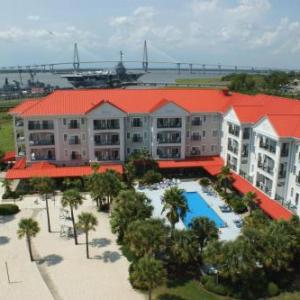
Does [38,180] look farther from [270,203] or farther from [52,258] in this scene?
[270,203]

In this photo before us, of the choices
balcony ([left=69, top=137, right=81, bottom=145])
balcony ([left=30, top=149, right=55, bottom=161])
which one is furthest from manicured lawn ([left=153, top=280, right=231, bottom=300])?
balcony ([left=30, top=149, right=55, bottom=161])

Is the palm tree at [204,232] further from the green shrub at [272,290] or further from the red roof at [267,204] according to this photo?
the red roof at [267,204]

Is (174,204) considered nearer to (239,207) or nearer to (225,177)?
(239,207)

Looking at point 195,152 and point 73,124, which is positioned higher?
point 73,124

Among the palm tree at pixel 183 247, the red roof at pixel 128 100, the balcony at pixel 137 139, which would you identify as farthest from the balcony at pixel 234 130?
the palm tree at pixel 183 247

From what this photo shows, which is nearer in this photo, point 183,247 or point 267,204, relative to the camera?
point 183,247

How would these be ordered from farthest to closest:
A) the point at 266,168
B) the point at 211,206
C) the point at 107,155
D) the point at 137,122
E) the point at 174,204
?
1. the point at 137,122
2. the point at 107,155
3. the point at 211,206
4. the point at 266,168
5. the point at 174,204

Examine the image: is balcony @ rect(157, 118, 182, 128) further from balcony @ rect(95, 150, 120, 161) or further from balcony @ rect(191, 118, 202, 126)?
balcony @ rect(95, 150, 120, 161)

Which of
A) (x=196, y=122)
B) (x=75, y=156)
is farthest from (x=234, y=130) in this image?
(x=75, y=156)

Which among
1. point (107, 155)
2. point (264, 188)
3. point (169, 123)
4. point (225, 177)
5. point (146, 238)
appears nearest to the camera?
point (146, 238)
